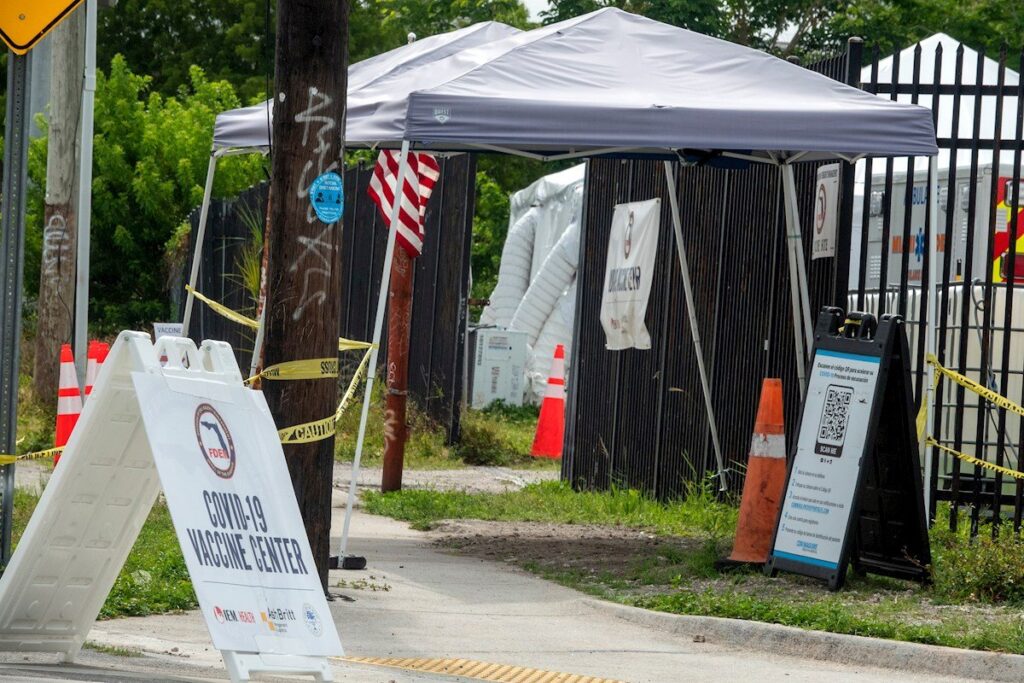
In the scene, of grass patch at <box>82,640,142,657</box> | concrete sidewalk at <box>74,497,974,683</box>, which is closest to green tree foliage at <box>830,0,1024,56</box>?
concrete sidewalk at <box>74,497,974,683</box>

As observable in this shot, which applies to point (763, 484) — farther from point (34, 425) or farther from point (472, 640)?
point (34, 425)

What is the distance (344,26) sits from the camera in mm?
7629

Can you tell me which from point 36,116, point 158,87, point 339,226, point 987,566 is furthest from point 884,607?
point 158,87

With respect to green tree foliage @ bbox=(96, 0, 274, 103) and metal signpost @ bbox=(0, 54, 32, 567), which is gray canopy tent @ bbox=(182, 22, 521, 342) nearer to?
metal signpost @ bbox=(0, 54, 32, 567)

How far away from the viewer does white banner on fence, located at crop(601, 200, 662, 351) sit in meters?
12.3

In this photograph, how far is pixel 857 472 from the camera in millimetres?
8492

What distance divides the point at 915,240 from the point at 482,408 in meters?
8.06

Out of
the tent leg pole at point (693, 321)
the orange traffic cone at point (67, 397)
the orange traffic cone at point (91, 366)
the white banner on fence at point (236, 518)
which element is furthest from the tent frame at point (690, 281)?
the white banner on fence at point (236, 518)

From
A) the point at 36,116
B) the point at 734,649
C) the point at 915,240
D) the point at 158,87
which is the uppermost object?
the point at 158,87

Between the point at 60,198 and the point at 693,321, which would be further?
the point at 60,198

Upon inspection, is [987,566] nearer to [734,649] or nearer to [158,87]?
[734,649]

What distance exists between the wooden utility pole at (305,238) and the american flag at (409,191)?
4727mm

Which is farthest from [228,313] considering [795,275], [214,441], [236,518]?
[236,518]

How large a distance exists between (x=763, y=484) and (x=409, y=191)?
16.3ft
